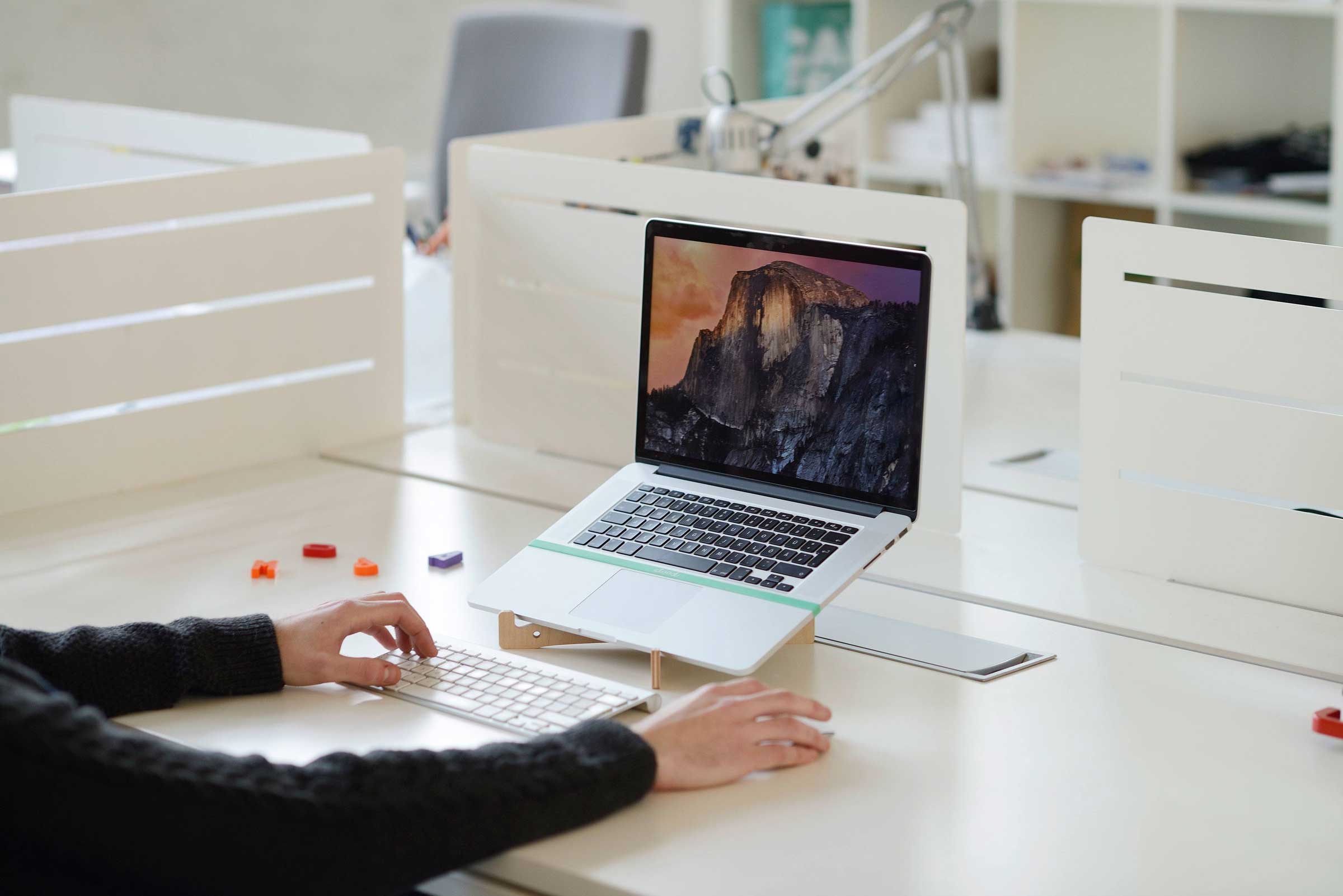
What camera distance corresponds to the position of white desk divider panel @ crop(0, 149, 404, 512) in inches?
62.5

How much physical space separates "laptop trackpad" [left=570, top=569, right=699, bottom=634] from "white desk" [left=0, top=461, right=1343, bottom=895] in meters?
0.04

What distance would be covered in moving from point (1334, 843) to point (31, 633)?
0.90 metres

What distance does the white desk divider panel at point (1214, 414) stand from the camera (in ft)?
4.29

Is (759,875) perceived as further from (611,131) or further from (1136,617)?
(611,131)

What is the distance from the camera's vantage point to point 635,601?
1.23 m

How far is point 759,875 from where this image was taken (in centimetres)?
91

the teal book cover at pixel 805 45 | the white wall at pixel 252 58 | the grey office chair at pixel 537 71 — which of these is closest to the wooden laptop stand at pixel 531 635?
the grey office chair at pixel 537 71

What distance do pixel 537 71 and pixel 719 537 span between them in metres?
1.98

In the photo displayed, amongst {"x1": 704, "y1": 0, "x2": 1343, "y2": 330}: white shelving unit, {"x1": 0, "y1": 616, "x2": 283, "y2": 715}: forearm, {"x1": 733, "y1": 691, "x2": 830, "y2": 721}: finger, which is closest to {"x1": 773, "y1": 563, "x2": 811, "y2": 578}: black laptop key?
{"x1": 733, "y1": 691, "x2": 830, "y2": 721}: finger

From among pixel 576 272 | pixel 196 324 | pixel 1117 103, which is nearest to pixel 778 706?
pixel 576 272

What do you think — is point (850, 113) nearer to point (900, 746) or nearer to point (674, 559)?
point (674, 559)

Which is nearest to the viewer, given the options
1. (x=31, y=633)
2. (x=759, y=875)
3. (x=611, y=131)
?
(x=759, y=875)

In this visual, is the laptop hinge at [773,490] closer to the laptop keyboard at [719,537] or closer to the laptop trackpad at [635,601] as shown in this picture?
the laptop keyboard at [719,537]

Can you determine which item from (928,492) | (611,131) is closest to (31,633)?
(928,492)
